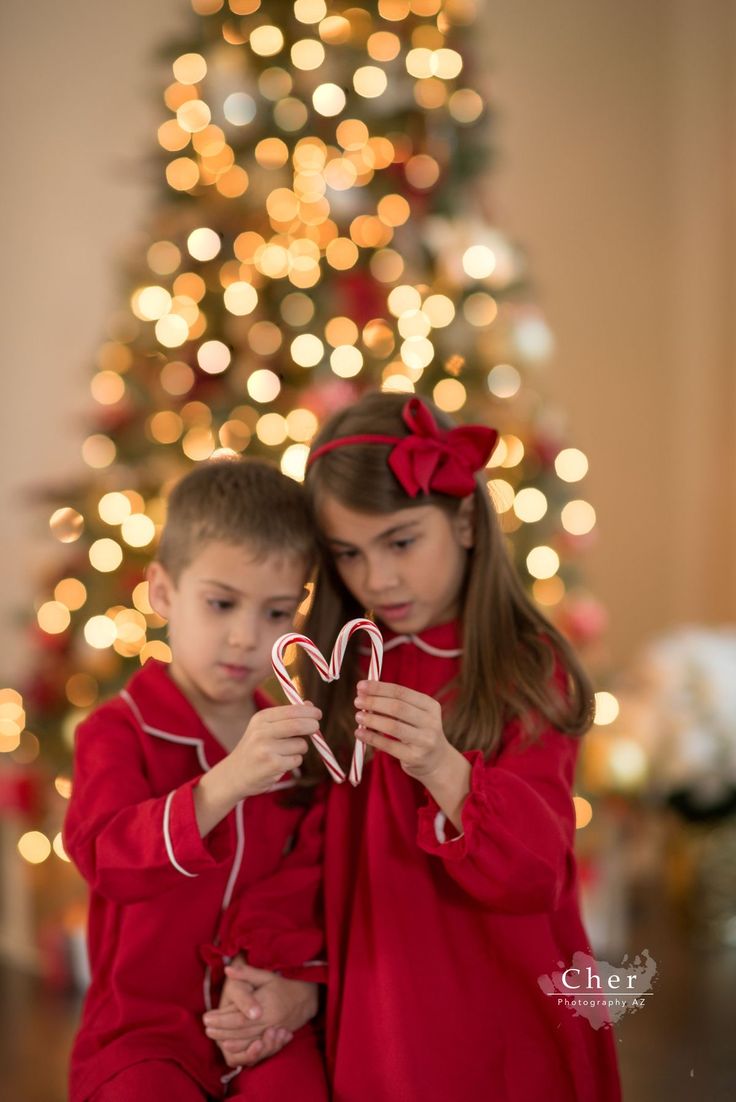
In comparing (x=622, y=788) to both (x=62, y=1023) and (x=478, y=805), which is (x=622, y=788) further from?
(x=478, y=805)

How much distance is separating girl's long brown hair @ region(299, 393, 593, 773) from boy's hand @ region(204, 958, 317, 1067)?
0.32m

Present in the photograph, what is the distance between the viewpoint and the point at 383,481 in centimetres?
160

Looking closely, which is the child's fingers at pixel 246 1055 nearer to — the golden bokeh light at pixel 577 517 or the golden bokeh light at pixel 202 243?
the golden bokeh light at pixel 577 517

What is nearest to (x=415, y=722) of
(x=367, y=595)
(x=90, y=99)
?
(x=367, y=595)

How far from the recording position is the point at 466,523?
1695 millimetres

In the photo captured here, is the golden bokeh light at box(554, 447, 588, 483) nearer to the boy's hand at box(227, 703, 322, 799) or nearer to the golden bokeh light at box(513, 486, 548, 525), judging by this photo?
the golden bokeh light at box(513, 486, 548, 525)

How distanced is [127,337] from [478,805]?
210 cm

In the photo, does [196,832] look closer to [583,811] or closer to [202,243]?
[583,811]

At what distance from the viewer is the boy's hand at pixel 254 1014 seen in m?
1.48

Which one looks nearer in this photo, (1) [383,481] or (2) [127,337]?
(1) [383,481]

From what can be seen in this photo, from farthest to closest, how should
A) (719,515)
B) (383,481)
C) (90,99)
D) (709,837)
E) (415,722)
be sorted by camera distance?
(719,515)
(90,99)
(709,837)
(383,481)
(415,722)

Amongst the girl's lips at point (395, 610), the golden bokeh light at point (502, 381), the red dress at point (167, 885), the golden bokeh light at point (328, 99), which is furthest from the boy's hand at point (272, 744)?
the golden bokeh light at point (328, 99)

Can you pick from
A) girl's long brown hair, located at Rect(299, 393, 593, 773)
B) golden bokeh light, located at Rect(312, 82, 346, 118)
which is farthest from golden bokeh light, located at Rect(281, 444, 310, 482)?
girl's long brown hair, located at Rect(299, 393, 593, 773)

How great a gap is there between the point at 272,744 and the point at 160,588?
0.42 meters
